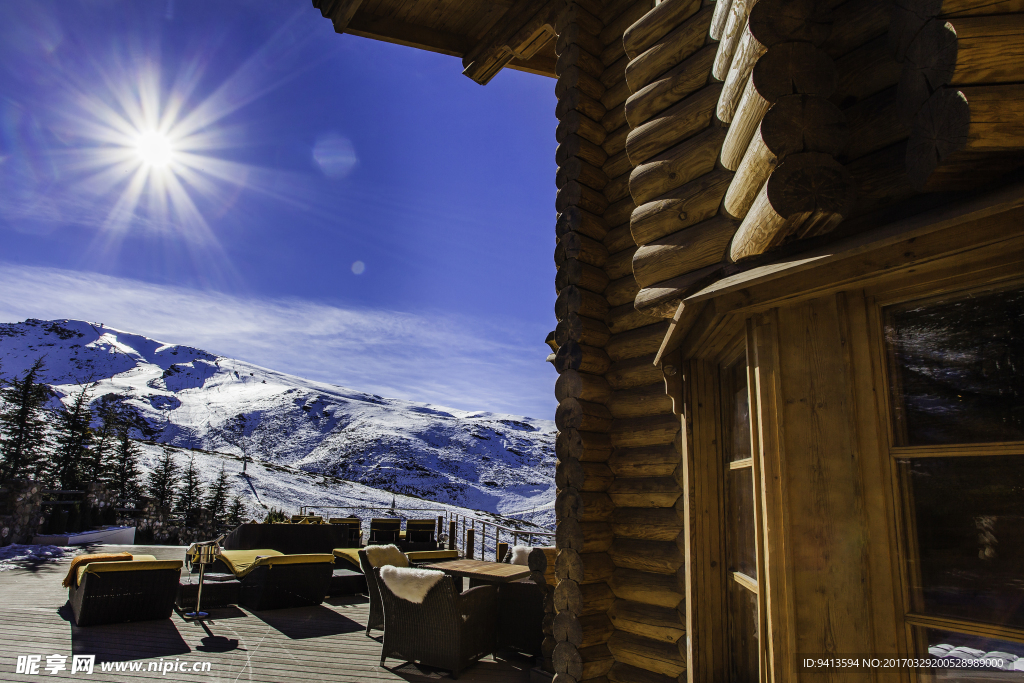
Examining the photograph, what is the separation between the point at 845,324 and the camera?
1585 mm

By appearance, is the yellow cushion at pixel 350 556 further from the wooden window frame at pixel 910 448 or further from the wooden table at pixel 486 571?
the wooden window frame at pixel 910 448

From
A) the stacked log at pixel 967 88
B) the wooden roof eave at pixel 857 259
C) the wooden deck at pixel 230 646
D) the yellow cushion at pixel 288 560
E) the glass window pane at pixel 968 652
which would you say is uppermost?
the stacked log at pixel 967 88

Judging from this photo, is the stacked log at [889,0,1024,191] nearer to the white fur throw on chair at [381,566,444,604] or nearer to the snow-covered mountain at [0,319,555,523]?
the white fur throw on chair at [381,566,444,604]

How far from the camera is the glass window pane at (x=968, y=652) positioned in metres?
1.17

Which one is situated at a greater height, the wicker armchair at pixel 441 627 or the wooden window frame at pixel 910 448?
the wooden window frame at pixel 910 448

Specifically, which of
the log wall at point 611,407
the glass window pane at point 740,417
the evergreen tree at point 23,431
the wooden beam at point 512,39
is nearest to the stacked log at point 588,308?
the log wall at point 611,407

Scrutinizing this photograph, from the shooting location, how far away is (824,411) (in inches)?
62.2

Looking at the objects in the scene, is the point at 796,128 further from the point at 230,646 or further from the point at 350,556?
the point at 350,556

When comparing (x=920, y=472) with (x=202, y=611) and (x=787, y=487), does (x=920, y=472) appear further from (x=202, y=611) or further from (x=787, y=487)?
(x=202, y=611)

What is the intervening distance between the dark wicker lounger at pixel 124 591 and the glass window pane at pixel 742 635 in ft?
19.7

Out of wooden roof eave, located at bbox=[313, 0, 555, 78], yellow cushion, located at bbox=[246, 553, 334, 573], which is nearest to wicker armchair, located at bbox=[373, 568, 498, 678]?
yellow cushion, located at bbox=[246, 553, 334, 573]

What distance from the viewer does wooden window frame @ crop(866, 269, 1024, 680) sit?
1.25 m

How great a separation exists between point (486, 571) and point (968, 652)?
488 cm

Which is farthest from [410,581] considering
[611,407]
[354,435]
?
[354,435]
